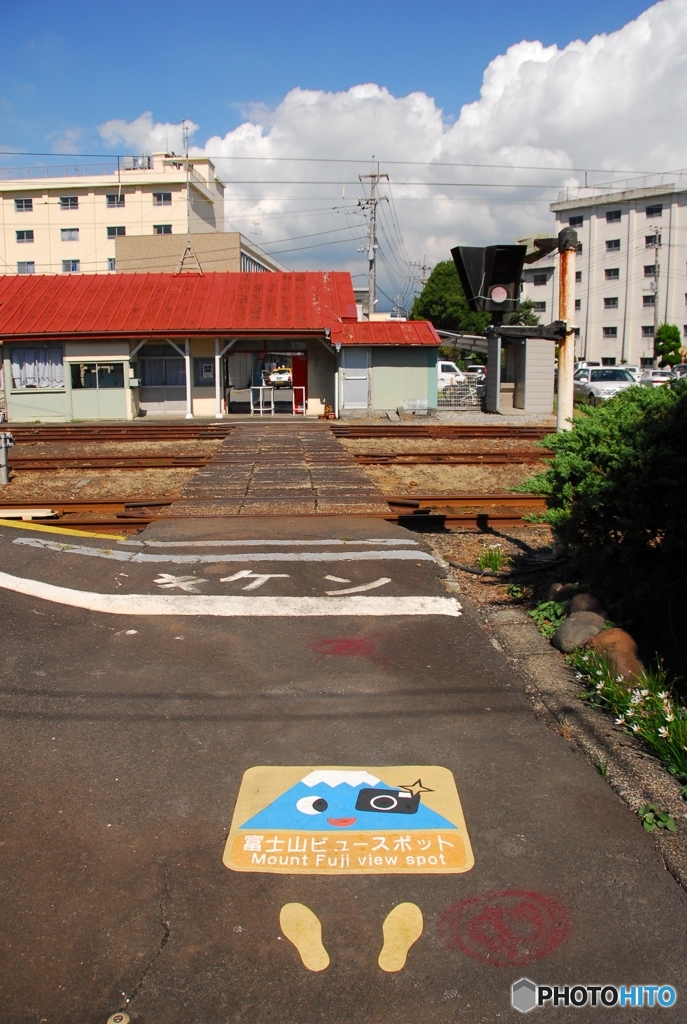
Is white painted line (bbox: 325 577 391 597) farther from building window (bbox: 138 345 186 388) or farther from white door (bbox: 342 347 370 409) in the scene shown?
building window (bbox: 138 345 186 388)

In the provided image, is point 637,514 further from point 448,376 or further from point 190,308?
point 448,376

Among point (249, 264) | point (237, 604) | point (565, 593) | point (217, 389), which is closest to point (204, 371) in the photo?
point (217, 389)

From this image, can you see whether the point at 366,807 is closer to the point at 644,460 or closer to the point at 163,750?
the point at 163,750

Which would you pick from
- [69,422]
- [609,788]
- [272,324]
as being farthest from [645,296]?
[609,788]

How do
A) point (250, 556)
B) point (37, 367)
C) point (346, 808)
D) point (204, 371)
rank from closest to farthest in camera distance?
point (346, 808)
point (250, 556)
point (37, 367)
point (204, 371)

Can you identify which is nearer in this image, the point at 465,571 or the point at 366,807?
the point at 366,807

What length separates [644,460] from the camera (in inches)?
242

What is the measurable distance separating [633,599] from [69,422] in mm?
25215

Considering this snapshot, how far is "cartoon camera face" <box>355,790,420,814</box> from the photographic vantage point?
12.8 feet

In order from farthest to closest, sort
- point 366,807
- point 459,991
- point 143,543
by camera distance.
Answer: point 143,543, point 366,807, point 459,991

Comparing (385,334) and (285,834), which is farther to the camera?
(385,334)

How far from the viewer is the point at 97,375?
29234 mm

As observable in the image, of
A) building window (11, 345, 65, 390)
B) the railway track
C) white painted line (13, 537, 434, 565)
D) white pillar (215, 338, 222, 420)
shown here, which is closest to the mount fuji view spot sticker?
white painted line (13, 537, 434, 565)

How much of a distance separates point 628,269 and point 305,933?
70.5 meters
